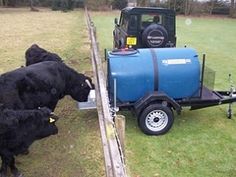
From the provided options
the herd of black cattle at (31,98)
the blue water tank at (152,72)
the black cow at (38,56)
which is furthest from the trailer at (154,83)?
the black cow at (38,56)

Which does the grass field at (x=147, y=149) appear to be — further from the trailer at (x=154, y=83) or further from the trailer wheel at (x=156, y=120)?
the trailer at (x=154, y=83)

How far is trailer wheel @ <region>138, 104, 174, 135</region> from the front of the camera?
7.02m

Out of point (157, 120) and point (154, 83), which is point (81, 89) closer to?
point (154, 83)

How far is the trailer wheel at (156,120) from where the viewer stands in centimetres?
702

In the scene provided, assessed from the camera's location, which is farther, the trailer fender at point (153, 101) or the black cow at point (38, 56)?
the black cow at point (38, 56)

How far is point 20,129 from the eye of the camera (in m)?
4.98

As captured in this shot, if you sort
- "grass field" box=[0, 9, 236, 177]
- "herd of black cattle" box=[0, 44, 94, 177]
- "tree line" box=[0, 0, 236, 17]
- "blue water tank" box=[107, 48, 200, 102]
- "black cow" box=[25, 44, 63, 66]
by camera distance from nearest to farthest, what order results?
"herd of black cattle" box=[0, 44, 94, 177] → "grass field" box=[0, 9, 236, 177] → "blue water tank" box=[107, 48, 200, 102] → "black cow" box=[25, 44, 63, 66] → "tree line" box=[0, 0, 236, 17]

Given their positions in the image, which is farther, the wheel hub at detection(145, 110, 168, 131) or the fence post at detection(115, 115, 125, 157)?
the wheel hub at detection(145, 110, 168, 131)

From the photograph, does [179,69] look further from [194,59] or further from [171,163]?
[171,163]

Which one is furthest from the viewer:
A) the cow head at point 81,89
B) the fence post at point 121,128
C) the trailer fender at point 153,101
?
the cow head at point 81,89

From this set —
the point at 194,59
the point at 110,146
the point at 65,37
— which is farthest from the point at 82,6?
the point at 110,146

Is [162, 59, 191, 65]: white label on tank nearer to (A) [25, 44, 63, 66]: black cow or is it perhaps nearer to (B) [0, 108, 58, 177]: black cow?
(A) [25, 44, 63, 66]: black cow

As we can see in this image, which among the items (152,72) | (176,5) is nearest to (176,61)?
(152,72)

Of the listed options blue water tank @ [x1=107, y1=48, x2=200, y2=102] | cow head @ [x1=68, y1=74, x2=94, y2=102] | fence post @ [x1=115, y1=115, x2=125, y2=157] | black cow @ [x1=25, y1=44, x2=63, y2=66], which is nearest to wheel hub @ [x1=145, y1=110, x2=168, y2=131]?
blue water tank @ [x1=107, y1=48, x2=200, y2=102]
